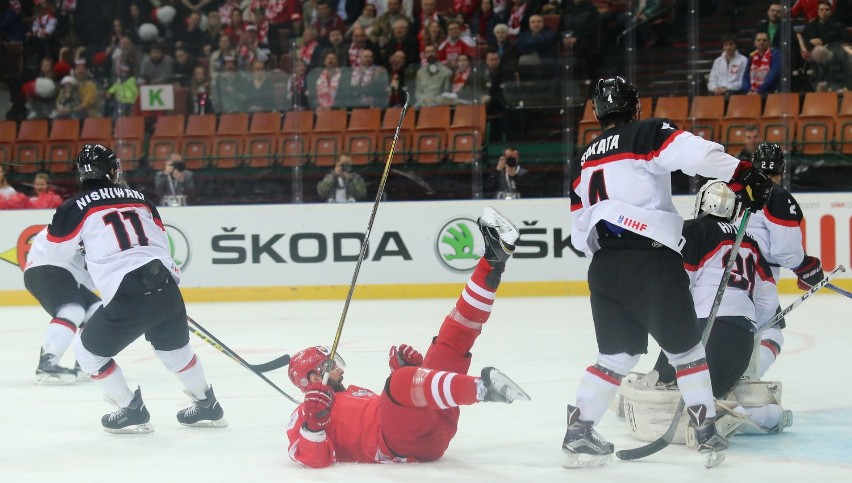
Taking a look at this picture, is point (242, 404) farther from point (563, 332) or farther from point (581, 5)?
point (581, 5)

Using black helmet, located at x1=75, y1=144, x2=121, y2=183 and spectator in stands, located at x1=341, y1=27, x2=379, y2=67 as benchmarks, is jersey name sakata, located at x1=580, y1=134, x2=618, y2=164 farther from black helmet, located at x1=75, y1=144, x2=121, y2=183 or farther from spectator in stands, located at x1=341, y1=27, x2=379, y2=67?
spectator in stands, located at x1=341, y1=27, x2=379, y2=67

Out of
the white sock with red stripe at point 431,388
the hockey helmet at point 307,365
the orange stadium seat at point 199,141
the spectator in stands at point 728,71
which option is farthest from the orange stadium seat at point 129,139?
the white sock with red stripe at point 431,388

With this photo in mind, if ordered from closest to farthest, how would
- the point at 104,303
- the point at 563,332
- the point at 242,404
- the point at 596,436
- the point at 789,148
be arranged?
the point at 596,436 < the point at 104,303 < the point at 242,404 < the point at 563,332 < the point at 789,148

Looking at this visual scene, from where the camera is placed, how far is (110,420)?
4539 mm

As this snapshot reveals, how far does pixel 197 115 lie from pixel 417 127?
1.88 m

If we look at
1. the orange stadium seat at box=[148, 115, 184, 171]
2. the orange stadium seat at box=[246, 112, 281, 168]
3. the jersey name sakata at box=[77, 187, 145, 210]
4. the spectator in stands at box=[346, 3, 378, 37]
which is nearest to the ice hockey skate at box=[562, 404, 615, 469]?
the jersey name sakata at box=[77, 187, 145, 210]

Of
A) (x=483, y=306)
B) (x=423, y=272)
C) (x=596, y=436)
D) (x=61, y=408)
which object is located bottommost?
(x=423, y=272)

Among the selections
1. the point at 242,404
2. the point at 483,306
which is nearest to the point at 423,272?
the point at 242,404

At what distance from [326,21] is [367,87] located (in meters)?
1.09

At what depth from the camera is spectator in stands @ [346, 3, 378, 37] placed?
10.2 m

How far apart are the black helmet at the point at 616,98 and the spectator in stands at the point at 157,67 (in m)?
6.67

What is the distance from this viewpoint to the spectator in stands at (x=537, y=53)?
931 centimetres

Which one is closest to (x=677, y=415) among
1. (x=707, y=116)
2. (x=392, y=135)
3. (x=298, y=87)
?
(x=707, y=116)

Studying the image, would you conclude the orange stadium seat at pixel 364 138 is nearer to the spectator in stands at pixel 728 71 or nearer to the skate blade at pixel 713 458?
the spectator in stands at pixel 728 71
